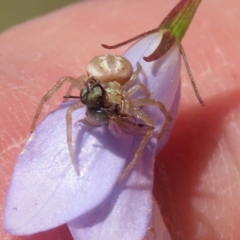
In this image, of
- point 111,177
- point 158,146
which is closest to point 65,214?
point 111,177

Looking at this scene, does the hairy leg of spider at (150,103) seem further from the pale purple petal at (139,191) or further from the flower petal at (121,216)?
the flower petal at (121,216)

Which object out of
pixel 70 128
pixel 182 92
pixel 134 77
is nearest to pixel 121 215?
pixel 70 128

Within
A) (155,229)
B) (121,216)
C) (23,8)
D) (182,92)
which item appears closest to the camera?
(121,216)

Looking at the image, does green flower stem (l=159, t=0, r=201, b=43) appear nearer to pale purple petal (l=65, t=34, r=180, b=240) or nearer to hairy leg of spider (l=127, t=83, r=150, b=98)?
pale purple petal (l=65, t=34, r=180, b=240)

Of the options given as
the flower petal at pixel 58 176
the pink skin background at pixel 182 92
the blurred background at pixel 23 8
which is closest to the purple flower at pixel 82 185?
the flower petal at pixel 58 176

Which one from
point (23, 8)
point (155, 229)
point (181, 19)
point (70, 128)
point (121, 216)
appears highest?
point (181, 19)

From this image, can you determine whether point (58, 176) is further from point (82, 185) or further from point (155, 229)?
point (155, 229)

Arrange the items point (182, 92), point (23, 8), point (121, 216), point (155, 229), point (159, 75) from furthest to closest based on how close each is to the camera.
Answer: point (23, 8) < point (182, 92) < point (159, 75) < point (155, 229) < point (121, 216)
